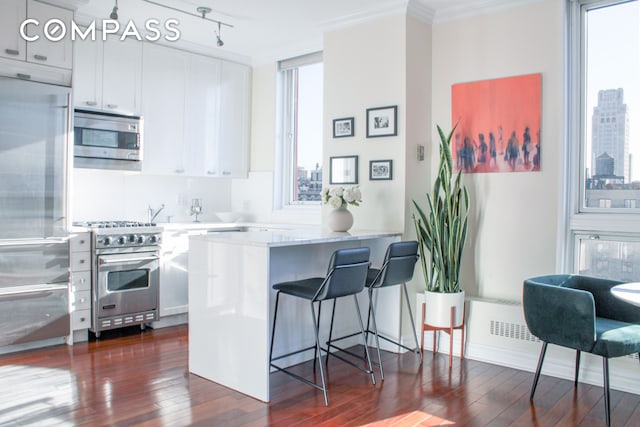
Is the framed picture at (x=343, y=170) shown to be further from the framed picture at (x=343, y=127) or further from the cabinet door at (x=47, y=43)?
the cabinet door at (x=47, y=43)

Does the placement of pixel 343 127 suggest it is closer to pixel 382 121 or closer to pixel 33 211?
pixel 382 121

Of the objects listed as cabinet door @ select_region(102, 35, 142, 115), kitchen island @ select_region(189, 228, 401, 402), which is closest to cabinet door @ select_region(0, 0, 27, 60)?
cabinet door @ select_region(102, 35, 142, 115)

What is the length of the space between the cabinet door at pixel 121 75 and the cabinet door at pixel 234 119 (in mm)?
967

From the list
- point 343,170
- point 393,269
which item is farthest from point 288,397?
point 343,170

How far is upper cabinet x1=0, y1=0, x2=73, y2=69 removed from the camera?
3.89 meters

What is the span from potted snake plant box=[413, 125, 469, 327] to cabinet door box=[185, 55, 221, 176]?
252 centimetres

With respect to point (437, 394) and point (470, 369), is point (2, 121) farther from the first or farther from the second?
point (470, 369)

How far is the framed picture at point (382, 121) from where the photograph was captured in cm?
420

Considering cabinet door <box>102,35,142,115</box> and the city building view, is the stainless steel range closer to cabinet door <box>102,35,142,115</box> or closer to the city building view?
cabinet door <box>102,35,142,115</box>

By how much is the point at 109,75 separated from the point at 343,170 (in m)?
2.27

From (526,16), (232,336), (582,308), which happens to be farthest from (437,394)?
(526,16)

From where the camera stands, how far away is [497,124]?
407cm

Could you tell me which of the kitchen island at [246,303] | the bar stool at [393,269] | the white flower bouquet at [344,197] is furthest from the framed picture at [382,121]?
the bar stool at [393,269]

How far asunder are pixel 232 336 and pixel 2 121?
2.32 m
